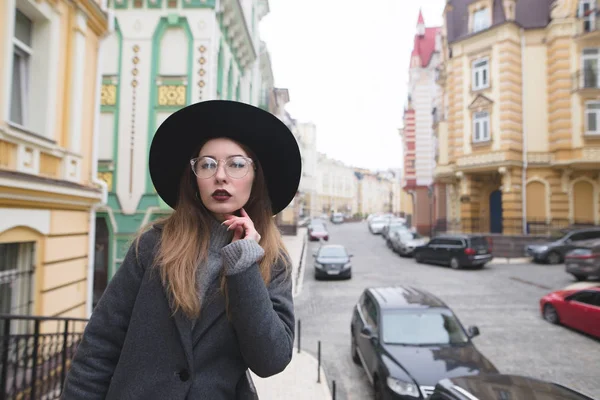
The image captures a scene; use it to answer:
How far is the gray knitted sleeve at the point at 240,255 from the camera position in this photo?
1.42 m

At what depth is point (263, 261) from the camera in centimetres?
167

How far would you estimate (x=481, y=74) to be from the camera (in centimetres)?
2362

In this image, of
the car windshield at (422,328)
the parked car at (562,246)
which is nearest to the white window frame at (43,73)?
the car windshield at (422,328)

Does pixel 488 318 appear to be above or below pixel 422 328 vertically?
below

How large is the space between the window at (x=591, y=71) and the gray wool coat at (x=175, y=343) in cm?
2634

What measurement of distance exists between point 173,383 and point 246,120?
1.17m

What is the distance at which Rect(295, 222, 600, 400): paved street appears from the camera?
7008 mm

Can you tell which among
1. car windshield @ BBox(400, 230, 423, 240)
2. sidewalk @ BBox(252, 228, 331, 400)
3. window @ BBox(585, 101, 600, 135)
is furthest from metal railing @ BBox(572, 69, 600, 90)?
sidewalk @ BBox(252, 228, 331, 400)

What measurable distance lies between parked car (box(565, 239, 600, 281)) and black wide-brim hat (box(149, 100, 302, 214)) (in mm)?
16232

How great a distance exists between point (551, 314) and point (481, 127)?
16021 millimetres

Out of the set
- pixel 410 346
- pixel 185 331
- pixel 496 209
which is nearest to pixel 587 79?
pixel 496 209

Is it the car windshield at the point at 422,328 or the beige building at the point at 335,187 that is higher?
the beige building at the point at 335,187

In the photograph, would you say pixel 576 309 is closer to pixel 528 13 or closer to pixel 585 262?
pixel 585 262

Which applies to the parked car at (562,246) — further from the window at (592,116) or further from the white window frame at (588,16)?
the white window frame at (588,16)
